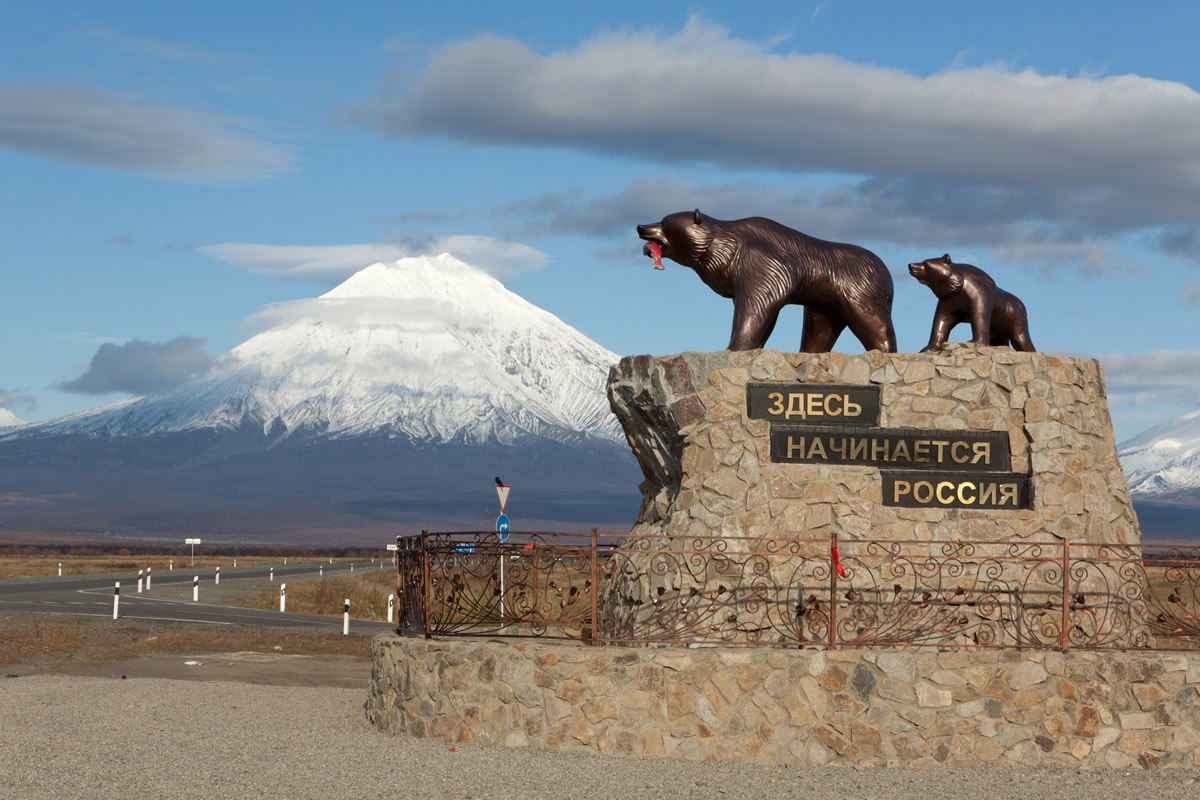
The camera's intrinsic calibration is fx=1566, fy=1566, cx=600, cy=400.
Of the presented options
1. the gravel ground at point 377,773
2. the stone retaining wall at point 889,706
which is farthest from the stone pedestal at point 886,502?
the gravel ground at point 377,773

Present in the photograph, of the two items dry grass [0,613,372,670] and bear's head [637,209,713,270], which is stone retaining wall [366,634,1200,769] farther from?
dry grass [0,613,372,670]

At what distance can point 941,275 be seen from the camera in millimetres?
15164

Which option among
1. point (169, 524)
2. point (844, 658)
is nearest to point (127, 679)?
point (844, 658)

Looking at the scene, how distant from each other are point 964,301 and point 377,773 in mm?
7385

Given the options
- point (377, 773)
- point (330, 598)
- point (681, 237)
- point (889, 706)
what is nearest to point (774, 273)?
point (681, 237)

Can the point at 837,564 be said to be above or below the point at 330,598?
above

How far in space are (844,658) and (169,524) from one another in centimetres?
18988

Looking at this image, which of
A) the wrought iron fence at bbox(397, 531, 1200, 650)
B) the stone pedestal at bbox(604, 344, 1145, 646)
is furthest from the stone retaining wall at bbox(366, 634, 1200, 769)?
the stone pedestal at bbox(604, 344, 1145, 646)

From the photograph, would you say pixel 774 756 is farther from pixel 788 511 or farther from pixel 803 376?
pixel 803 376

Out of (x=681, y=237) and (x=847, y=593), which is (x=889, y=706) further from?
(x=681, y=237)

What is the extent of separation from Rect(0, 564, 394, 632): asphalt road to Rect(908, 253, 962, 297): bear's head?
1592 cm

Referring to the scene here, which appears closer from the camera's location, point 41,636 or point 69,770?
point 69,770

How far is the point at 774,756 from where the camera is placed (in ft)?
39.2

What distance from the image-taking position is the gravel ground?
35.3 ft
